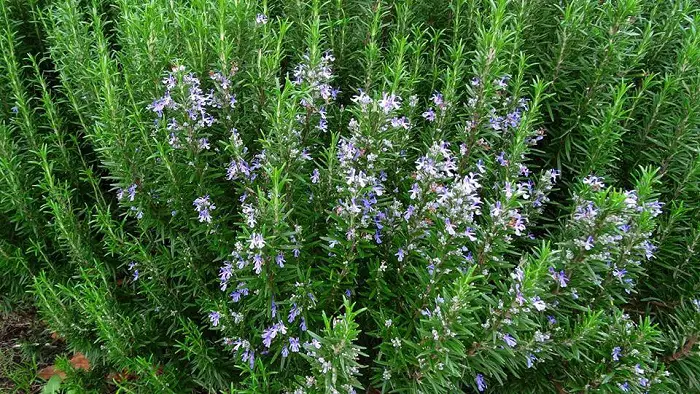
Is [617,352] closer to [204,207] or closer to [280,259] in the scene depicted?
[280,259]

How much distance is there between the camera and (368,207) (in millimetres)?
2154

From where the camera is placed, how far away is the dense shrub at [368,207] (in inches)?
84.4

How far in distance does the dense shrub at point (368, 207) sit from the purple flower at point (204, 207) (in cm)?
3

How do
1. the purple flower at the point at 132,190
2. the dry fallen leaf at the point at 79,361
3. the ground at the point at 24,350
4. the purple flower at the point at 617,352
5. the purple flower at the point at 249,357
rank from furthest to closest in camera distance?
the dry fallen leaf at the point at 79,361 < the ground at the point at 24,350 < the purple flower at the point at 132,190 < the purple flower at the point at 249,357 < the purple flower at the point at 617,352

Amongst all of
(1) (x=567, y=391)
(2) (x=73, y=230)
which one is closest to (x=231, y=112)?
(2) (x=73, y=230)

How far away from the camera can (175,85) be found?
7.65 feet

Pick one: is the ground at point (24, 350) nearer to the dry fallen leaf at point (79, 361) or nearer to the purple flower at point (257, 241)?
the dry fallen leaf at point (79, 361)

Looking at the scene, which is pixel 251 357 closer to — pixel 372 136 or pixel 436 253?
pixel 436 253

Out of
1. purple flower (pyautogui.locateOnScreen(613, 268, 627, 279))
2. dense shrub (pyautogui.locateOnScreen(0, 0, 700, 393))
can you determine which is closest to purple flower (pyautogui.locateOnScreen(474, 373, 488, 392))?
dense shrub (pyautogui.locateOnScreen(0, 0, 700, 393))

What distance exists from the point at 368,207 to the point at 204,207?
728 mm

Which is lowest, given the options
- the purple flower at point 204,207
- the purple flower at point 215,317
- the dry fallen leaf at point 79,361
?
the dry fallen leaf at point 79,361

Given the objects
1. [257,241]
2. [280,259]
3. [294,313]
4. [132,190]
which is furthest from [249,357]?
[132,190]

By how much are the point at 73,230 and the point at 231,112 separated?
99 cm

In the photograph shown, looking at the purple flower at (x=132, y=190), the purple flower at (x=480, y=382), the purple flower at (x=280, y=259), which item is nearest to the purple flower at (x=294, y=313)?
the purple flower at (x=280, y=259)
